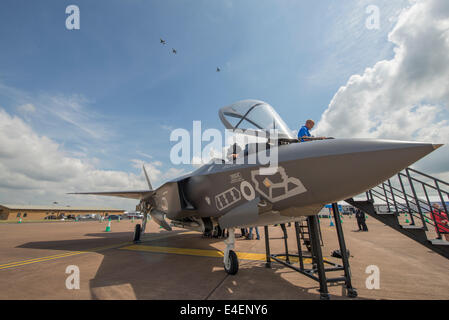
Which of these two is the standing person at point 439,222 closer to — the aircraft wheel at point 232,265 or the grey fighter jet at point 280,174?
the grey fighter jet at point 280,174

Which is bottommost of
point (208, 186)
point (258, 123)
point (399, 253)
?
point (399, 253)

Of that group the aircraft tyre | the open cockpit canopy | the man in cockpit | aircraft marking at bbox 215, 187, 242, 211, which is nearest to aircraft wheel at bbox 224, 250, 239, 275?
aircraft marking at bbox 215, 187, 242, 211

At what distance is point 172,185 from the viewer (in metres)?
5.18

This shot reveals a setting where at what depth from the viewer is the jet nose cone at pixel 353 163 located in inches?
75.7

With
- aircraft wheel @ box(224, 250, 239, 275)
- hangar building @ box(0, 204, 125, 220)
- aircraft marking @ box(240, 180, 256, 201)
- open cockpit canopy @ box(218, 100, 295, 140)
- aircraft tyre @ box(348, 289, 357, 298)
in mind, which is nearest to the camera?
aircraft tyre @ box(348, 289, 357, 298)

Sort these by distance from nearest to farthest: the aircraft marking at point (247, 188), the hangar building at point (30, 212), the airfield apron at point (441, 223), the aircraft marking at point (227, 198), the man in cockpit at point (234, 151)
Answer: the airfield apron at point (441, 223) → the aircraft marking at point (247, 188) → the aircraft marking at point (227, 198) → the man in cockpit at point (234, 151) → the hangar building at point (30, 212)

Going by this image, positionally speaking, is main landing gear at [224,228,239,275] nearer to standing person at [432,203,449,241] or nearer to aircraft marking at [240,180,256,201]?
aircraft marking at [240,180,256,201]

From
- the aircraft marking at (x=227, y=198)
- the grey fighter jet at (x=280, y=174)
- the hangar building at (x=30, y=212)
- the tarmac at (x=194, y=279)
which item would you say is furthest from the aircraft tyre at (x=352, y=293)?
the hangar building at (x=30, y=212)

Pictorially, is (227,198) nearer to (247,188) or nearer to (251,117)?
(247,188)

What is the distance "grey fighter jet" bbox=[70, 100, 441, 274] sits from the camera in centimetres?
202
